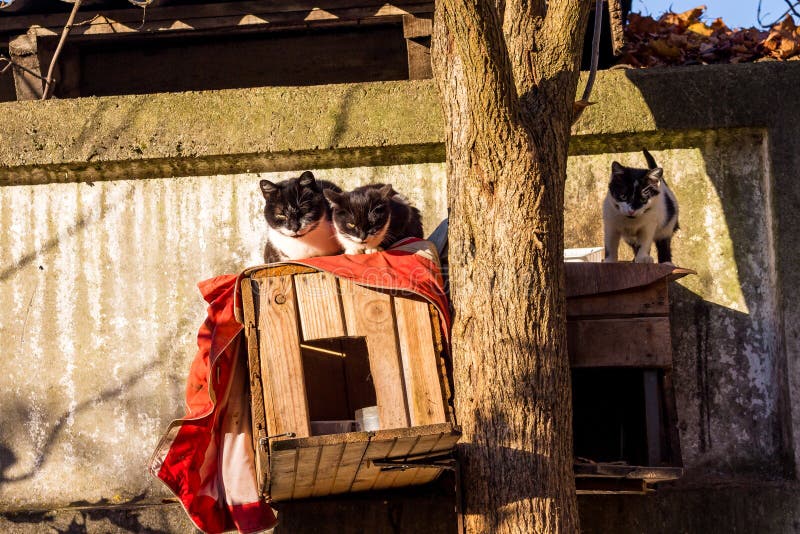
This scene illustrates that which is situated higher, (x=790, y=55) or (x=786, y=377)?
(x=790, y=55)

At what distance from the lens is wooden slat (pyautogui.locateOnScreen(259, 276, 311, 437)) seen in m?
3.21

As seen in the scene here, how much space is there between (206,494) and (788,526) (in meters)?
2.43

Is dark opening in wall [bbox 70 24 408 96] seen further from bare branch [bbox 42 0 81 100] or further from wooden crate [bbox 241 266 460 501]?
wooden crate [bbox 241 266 460 501]

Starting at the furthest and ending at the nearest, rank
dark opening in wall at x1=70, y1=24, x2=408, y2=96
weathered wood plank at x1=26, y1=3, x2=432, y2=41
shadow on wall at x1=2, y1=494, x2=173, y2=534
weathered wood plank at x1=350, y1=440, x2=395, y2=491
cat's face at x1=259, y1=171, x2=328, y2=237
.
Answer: dark opening in wall at x1=70, y1=24, x2=408, y2=96 → weathered wood plank at x1=26, y1=3, x2=432, y2=41 → shadow on wall at x1=2, y1=494, x2=173, y2=534 → cat's face at x1=259, y1=171, x2=328, y2=237 → weathered wood plank at x1=350, y1=440, x2=395, y2=491

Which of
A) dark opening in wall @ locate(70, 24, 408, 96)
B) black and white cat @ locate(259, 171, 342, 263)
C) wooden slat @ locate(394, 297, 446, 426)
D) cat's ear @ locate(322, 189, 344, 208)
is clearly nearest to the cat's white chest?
black and white cat @ locate(259, 171, 342, 263)

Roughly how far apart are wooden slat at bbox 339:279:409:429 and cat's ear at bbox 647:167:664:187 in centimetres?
140

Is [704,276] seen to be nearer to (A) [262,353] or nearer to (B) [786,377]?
(B) [786,377]

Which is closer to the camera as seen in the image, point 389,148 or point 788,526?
point 788,526

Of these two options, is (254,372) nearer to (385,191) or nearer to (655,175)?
(385,191)

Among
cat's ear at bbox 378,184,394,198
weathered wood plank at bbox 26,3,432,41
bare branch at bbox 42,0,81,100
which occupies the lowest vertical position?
cat's ear at bbox 378,184,394,198


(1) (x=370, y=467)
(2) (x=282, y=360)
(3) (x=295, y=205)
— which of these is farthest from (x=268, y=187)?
(1) (x=370, y=467)

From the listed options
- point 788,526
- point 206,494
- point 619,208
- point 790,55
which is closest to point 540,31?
point 619,208

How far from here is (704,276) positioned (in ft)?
13.8

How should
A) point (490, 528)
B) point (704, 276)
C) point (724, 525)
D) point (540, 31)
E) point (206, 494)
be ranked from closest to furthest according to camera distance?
point (490, 528), point (540, 31), point (206, 494), point (724, 525), point (704, 276)
